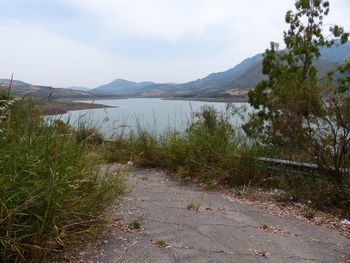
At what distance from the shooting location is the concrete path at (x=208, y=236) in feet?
12.6

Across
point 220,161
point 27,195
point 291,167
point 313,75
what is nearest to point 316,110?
point 291,167

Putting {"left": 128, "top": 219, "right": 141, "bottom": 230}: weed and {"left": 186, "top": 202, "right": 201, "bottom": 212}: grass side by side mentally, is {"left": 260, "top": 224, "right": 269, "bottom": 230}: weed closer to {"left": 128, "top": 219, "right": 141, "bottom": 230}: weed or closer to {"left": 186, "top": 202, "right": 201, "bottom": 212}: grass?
{"left": 186, "top": 202, "right": 201, "bottom": 212}: grass

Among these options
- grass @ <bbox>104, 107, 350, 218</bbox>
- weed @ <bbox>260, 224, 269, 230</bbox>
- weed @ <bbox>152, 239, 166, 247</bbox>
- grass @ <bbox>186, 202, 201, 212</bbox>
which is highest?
grass @ <bbox>104, 107, 350, 218</bbox>

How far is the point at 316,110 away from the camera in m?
5.70

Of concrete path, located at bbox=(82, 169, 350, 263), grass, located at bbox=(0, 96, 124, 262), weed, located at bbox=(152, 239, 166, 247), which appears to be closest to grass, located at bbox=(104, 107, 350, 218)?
concrete path, located at bbox=(82, 169, 350, 263)

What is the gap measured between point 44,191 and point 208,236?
1.86m

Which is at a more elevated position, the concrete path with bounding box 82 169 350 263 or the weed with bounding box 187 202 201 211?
the weed with bounding box 187 202 201 211

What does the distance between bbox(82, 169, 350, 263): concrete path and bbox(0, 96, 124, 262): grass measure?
0.35 m

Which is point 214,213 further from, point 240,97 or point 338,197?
point 240,97

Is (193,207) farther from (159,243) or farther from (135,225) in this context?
(159,243)

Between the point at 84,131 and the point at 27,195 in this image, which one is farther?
the point at 84,131

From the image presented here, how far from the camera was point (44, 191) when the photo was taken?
3.26 meters

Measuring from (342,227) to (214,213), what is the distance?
5.17 ft

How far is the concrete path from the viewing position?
385 centimetres
